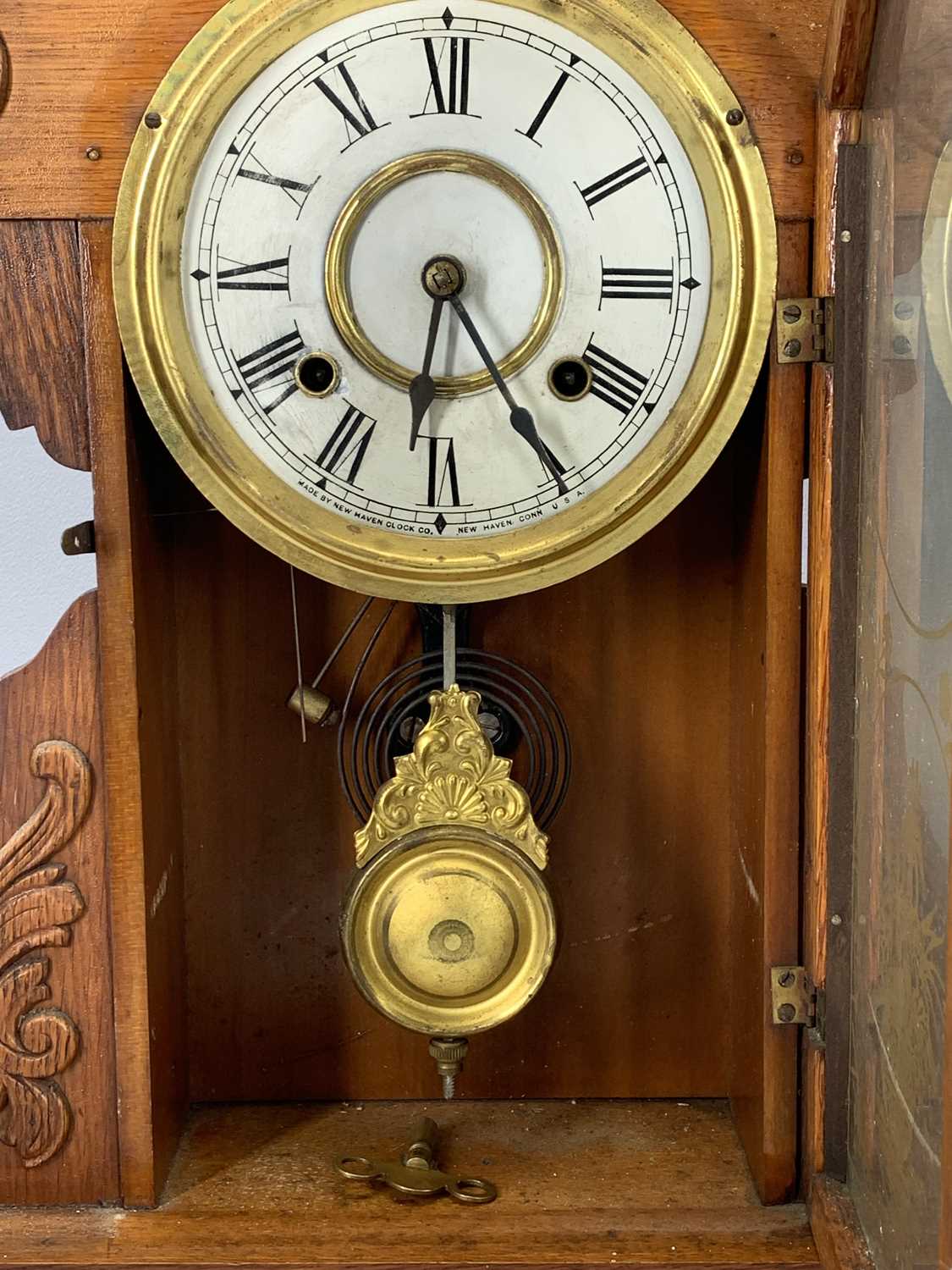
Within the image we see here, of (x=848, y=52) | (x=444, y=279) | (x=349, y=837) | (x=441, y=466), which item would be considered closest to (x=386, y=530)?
(x=441, y=466)

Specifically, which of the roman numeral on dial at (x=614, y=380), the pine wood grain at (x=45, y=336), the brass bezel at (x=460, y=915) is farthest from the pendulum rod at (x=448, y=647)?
the pine wood grain at (x=45, y=336)

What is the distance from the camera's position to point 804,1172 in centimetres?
145

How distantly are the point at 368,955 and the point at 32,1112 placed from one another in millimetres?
328

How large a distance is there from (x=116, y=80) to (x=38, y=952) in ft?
2.47

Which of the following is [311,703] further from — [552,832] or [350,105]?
[350,105]

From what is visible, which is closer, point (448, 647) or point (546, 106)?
point (546, 106)

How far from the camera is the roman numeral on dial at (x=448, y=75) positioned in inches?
51.6

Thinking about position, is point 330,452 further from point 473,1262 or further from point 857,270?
point 473,1262

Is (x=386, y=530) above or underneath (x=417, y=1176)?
above

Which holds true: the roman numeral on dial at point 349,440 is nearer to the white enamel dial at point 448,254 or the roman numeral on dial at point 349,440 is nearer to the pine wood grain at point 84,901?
the white enamel dial at point 448,254

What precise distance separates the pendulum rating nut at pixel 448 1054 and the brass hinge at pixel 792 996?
0.28m

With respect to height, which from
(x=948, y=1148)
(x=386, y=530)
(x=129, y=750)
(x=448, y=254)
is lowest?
(x=948, y=1148)

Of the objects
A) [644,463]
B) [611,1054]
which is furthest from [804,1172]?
[644,463]

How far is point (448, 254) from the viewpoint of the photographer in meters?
1.35
